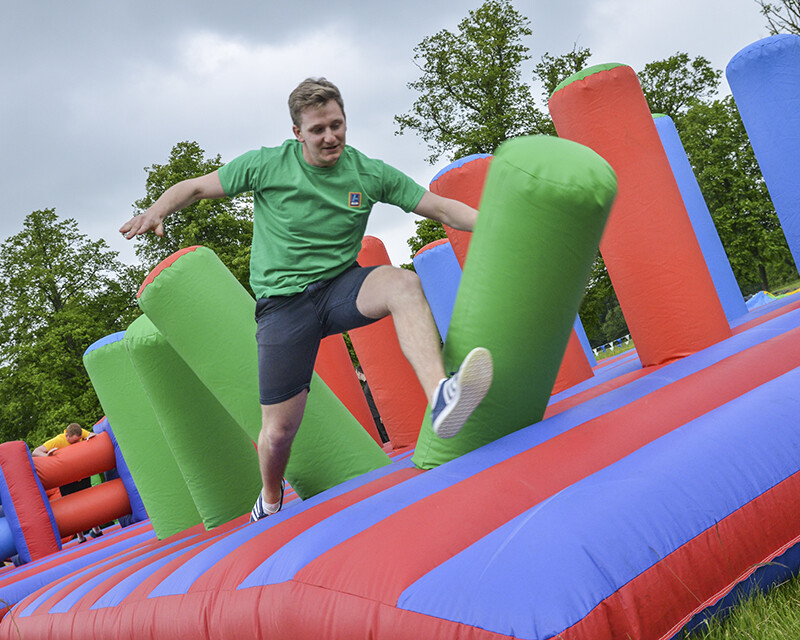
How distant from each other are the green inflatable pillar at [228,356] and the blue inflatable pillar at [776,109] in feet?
9.19

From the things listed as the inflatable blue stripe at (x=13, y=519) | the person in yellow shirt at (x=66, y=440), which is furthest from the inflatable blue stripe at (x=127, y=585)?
the person in yellow shirt at (x=66, y=440)

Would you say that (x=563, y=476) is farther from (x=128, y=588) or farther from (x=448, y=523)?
(x=128, y=588)

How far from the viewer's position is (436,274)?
217 inches

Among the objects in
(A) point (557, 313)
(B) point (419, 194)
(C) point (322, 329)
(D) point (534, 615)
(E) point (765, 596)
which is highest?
(B) point (419, 194)

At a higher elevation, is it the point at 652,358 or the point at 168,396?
the point at 168,396

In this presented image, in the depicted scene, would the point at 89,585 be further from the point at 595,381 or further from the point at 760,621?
the point at 760,621

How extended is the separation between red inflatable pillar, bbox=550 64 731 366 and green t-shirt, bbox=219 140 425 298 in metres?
1.06

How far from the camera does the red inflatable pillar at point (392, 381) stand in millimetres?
5152

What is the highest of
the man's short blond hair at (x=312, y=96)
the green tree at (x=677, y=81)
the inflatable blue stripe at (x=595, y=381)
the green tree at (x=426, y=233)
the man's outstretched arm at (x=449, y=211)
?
the green tree at (x=677, y=81)

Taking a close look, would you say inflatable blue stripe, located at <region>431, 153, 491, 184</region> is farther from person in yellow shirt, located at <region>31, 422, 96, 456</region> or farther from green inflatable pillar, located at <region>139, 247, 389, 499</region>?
person in yellow shirt, located at <region>31, 422, 96, 456</region>

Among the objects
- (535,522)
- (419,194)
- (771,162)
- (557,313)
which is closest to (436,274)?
(771,162)

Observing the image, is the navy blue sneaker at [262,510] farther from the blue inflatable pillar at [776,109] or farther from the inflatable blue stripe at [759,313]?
the blue inflatable pillar at [776,109]

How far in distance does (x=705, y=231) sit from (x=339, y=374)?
2.77 meters

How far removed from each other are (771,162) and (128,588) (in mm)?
3887
